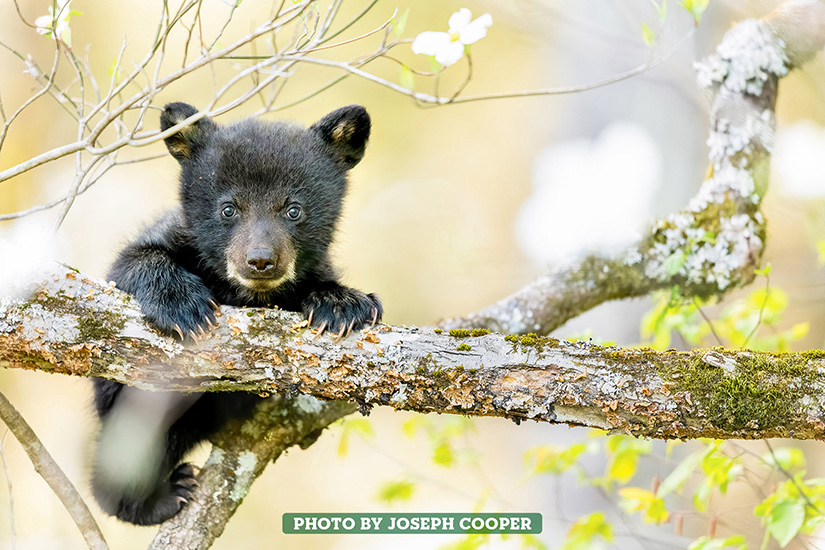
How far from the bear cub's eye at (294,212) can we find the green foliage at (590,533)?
243 cm

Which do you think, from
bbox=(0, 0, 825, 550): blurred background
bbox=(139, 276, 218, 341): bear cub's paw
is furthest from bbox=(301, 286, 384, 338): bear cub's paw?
bbox=(0, 0, 825, 550): blurred background

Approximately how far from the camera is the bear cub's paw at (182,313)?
2988mm

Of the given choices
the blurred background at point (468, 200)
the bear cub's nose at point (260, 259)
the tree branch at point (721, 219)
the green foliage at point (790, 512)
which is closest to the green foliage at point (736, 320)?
the tree branch at point (721, 219)

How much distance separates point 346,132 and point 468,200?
23.7 feet

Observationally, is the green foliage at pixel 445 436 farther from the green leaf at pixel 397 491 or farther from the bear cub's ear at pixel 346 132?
the bear cub's ear at pixel 346 132

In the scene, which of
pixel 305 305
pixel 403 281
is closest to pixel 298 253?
pixel 305 305

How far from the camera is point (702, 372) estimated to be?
292cm

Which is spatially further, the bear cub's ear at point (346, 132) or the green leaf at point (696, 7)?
the bear cub's ear at point (346, 132)

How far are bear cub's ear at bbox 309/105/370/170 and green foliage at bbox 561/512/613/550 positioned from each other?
256 centimetres

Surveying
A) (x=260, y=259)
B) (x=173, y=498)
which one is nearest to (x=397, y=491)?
(x=173, y=498)

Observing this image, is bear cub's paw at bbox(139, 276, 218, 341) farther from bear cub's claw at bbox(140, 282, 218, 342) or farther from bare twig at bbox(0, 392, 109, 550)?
bare twig at bbox(0, 392, 109, 550)

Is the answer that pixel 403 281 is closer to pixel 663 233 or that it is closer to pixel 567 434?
pixel 567 434

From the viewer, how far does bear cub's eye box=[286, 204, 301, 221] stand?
4.04 metres

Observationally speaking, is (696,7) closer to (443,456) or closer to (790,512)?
(790,512)
